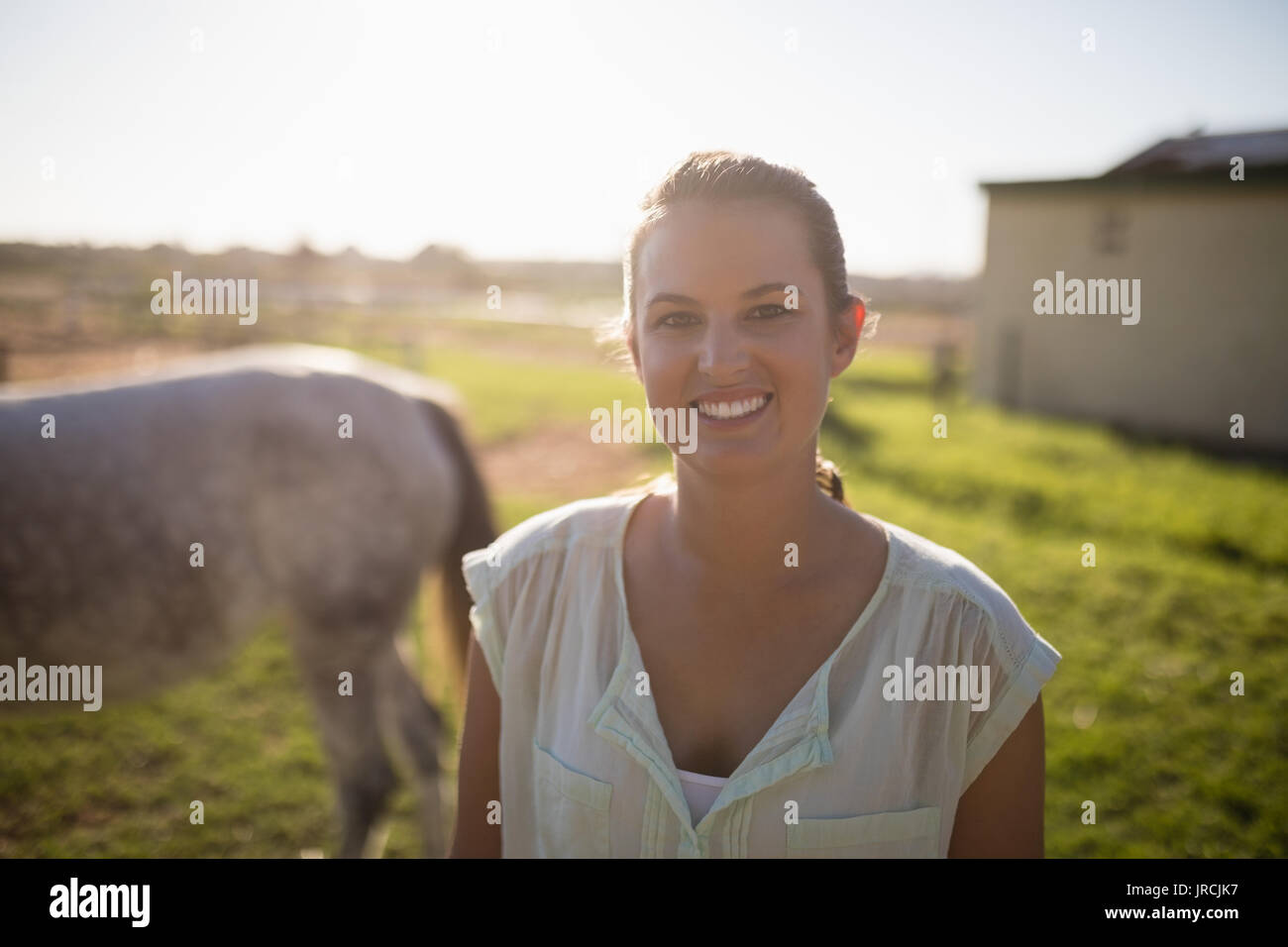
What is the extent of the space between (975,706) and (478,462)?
2840 mm

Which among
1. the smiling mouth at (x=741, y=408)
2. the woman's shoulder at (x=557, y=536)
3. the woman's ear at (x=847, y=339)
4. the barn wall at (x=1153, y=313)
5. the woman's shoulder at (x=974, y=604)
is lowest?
the woman's shoulder at (x=974, y=604)

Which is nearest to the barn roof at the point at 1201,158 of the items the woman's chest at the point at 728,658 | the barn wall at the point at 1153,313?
the barn wall at the point at 1153,313

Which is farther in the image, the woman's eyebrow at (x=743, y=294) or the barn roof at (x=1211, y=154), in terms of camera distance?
the barn roof at (x=1211, y=154)

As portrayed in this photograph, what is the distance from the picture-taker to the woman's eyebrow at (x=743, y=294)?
1.52 m

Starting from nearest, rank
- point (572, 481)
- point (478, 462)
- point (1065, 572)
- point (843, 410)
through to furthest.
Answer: point (478, 462)
point (1065, 572)
point (572, 481)
point (843, 410)

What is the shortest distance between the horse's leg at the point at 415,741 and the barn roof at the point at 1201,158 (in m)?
12.8

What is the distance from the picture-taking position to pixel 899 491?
8477 millimetres

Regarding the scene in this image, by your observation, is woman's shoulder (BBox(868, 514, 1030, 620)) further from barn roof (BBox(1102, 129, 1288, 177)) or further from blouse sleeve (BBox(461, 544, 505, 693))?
barn roof (BBox(1102, 129, 1288, 177))

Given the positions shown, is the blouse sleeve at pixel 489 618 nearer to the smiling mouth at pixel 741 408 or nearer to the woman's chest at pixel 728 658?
the woman's chest at pixel 728 658

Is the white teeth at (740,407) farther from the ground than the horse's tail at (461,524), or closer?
farther from the ground

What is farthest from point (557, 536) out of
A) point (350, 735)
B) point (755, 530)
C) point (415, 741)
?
point (415, 741)

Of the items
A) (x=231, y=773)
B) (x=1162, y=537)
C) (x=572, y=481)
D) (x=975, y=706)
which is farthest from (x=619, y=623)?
(x=572, y=481)

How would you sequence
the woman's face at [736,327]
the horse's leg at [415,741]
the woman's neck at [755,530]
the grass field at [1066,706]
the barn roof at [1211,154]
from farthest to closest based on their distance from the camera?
1. the barn roof at [1211,154]
2. the grass field at [1066,706]
3. the horse's leg at [415,741]
4. the woman's neck at [755,530]
5. the woman's face at [736,327]
